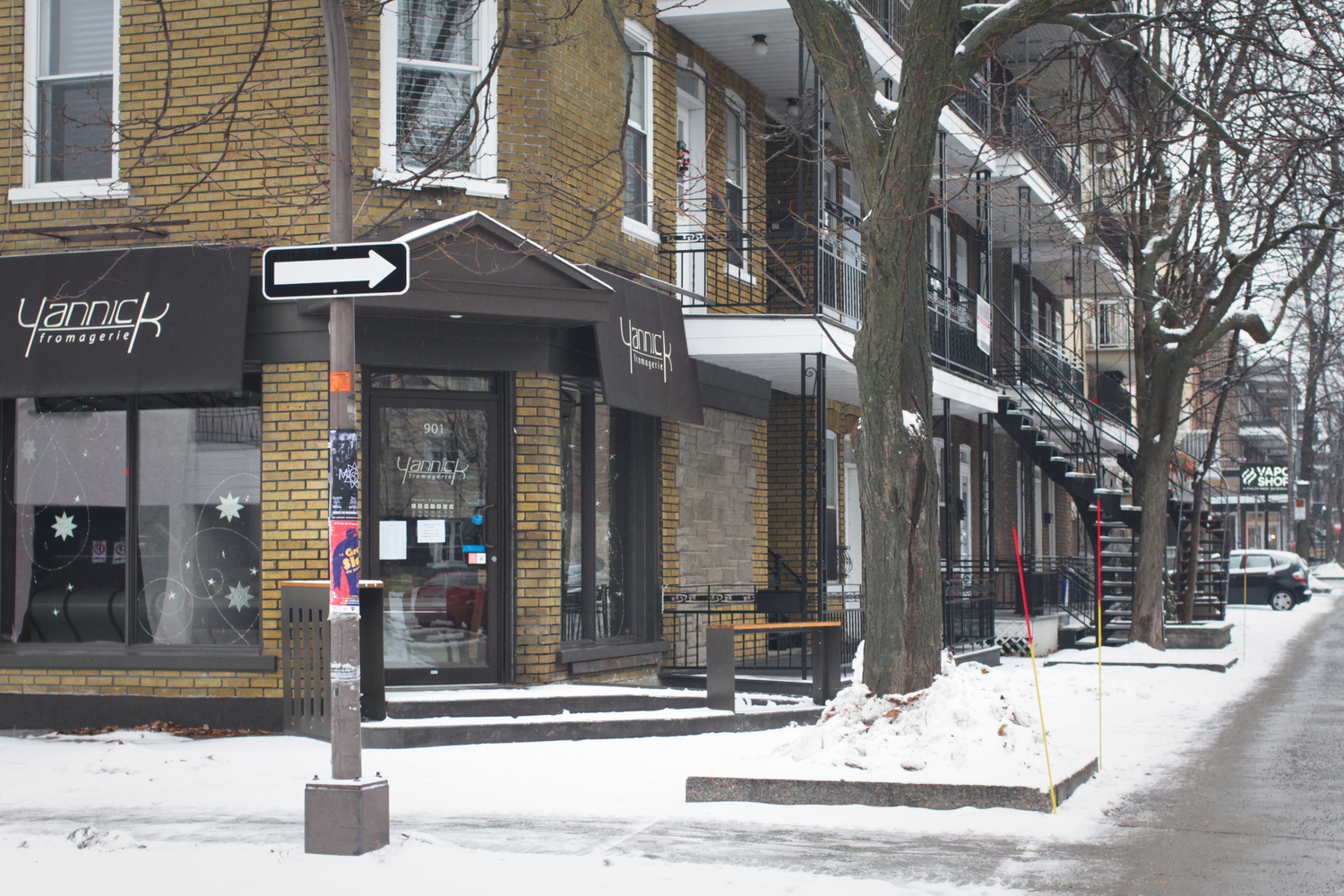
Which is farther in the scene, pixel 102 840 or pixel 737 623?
pixel 737 623

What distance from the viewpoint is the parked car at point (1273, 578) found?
122 feet

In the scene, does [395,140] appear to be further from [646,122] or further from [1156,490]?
[1156,490]

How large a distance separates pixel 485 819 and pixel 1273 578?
112ft

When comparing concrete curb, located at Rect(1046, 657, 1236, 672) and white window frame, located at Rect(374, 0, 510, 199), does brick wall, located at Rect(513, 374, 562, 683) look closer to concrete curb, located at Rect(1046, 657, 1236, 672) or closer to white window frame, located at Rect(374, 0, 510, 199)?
white window frame, located at Rect(374, 0, 510, 199)

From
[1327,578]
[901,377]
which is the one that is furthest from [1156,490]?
[1327,578]

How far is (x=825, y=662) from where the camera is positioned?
40.3 feet

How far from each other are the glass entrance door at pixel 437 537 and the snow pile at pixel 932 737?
3.87 meters

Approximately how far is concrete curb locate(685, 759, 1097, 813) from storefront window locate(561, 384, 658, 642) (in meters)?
4.12

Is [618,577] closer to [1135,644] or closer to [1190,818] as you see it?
[1190,818]

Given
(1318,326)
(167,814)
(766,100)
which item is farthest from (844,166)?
(1318,326)

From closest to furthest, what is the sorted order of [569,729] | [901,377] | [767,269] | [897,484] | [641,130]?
[897,484], [901,377], [569,729], [641,130], [767,269]

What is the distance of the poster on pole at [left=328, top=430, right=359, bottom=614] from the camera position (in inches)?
274

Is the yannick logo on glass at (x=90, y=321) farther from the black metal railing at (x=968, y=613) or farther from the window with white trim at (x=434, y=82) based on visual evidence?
the black metal railing at (x=968, y=613)

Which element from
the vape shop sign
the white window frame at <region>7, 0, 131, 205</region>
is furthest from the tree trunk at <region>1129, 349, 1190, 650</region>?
the vape shop sign
